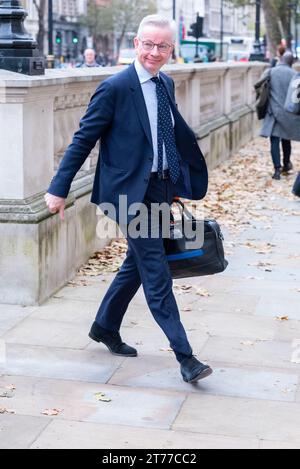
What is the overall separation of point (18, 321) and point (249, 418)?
7.27 ft

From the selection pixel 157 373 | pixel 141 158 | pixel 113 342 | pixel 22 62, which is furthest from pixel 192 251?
pixel 22 62

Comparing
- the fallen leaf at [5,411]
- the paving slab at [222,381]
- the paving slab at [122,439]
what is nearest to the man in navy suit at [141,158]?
the paving slab at [222,381]

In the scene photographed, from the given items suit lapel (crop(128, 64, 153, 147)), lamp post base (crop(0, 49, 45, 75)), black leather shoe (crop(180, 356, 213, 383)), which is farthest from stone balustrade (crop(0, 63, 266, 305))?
black leather shoe (crop(180, 356, 213, 383))

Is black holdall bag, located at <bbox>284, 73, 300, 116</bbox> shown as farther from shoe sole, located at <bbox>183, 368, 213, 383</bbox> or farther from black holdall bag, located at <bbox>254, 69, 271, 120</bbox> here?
shoe sole, located at <bbox>183, 368, 213, 383</bbox>

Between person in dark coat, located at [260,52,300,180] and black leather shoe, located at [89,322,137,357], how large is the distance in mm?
9405

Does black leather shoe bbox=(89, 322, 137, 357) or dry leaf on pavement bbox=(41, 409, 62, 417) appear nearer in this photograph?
dry leaf on pavement bbox=(41, 409, 62, 417)

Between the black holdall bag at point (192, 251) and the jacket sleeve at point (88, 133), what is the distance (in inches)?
24.6

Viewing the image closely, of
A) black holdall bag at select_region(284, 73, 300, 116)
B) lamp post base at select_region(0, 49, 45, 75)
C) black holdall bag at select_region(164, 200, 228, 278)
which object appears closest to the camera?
black holdall bag at select_region(164, 200, 228, 278)

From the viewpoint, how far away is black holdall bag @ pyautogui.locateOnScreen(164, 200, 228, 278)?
5836 millimetres

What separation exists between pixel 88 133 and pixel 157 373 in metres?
1.38

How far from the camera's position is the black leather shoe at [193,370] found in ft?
18.6

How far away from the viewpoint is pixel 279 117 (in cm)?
1542

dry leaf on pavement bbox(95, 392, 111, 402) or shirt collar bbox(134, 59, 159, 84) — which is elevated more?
shirt collar bbox(134, 59, 159, 84)

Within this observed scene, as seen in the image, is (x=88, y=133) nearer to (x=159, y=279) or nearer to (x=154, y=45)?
(x=154, y=45)
